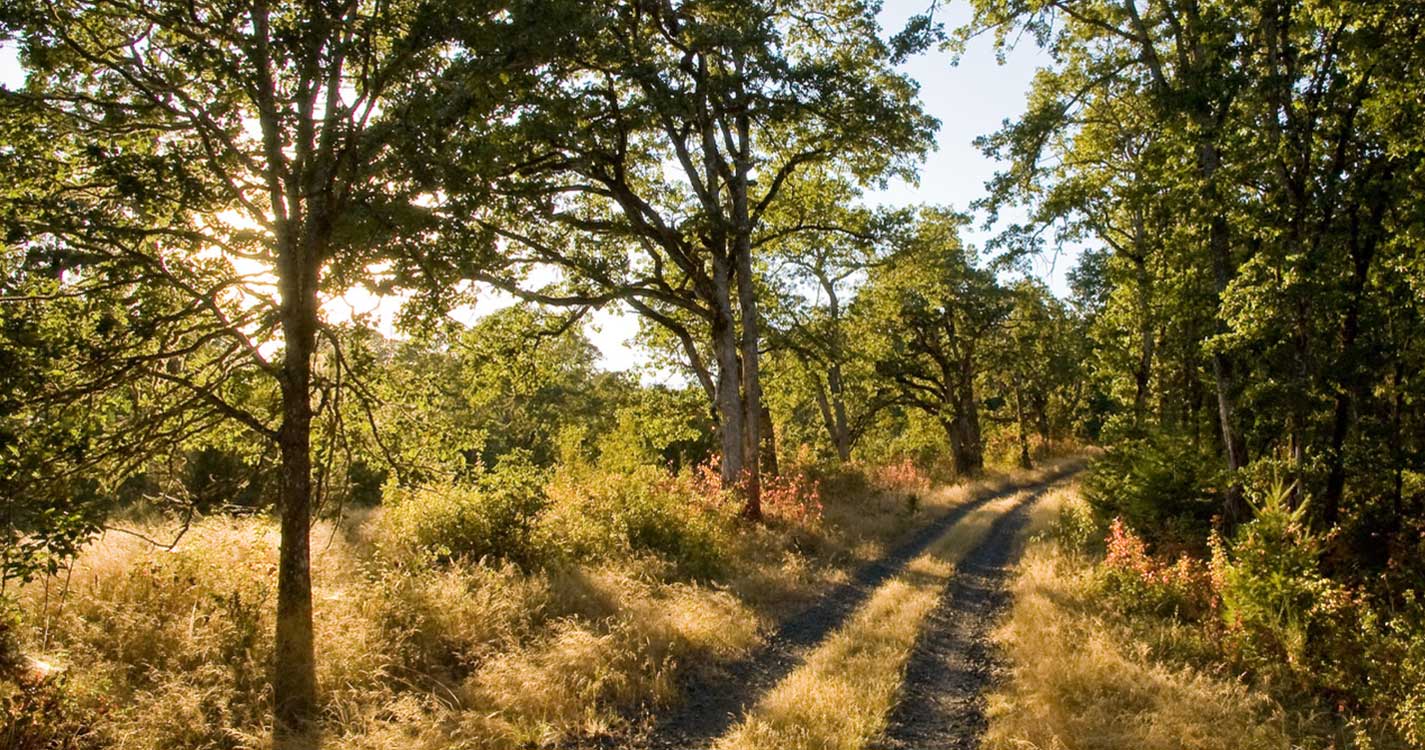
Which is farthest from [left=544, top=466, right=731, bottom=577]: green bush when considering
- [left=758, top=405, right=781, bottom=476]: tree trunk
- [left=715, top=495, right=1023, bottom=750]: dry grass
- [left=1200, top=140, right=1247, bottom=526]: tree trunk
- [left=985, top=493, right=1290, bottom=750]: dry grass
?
[left=1200, top=140, right=1247, bottom=526]: tree trunk

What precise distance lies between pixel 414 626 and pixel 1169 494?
42.6 ft

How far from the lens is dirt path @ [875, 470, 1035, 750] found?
6719 mm

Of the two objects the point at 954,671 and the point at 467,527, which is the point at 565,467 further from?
the point at 954,671

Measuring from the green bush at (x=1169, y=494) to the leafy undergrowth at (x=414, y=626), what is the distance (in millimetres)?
6187

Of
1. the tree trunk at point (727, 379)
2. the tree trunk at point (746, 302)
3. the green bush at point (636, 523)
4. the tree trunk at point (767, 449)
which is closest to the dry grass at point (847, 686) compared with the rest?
the green bush at point (636, 523)

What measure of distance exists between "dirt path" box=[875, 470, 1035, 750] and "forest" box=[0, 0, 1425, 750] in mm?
79

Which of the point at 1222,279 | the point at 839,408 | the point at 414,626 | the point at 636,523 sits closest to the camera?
the point at 414,626

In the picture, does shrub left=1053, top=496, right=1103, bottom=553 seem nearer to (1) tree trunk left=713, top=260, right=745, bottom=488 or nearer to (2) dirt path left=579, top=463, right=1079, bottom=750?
(2) dirt path left=579, top=463, right=1079, bottom=750

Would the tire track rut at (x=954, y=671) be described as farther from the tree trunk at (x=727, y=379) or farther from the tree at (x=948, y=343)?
the tree at (x=948, y=343)

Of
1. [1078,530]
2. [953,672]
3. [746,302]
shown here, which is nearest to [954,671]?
[953,672]

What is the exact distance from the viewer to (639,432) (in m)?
22.4

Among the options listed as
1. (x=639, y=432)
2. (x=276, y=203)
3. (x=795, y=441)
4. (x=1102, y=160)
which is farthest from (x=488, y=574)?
(x=795, y=441)

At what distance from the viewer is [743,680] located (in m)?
8.17

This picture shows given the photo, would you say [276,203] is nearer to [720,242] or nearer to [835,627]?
[835,627]
